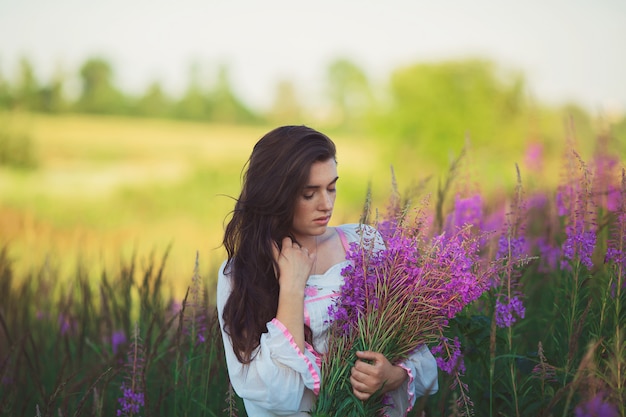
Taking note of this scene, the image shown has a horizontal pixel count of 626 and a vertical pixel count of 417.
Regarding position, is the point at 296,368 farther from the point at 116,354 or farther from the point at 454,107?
the point at 454,107

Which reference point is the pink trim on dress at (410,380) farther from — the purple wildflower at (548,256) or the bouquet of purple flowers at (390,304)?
the purple wildflower at (548,256)

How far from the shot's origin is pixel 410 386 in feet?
7.36

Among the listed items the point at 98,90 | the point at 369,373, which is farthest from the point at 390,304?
the point at 98,90

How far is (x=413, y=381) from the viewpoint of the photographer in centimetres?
226

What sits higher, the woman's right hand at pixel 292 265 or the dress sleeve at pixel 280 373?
the woman's right hand at pixel 292 265

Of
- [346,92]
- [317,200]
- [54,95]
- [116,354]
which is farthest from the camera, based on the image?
[346,92]

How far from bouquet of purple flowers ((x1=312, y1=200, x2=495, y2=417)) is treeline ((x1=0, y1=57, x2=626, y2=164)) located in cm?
1153

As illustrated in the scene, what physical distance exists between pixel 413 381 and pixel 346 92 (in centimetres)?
4071

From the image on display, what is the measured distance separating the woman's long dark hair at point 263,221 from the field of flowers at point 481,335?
292mm

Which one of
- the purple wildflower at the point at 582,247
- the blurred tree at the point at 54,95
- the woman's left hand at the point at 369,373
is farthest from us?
the blurred tree at the point at 54,95

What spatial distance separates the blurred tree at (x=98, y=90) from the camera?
3941 centimetres

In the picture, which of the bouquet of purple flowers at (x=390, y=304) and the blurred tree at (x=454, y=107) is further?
the blurred tree at (x=454, y=107)

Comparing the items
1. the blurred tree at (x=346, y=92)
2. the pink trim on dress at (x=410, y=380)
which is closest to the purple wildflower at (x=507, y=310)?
the pink trim on dress at (x=410, y=380)

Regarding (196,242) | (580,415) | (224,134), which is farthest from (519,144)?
(580,415)
